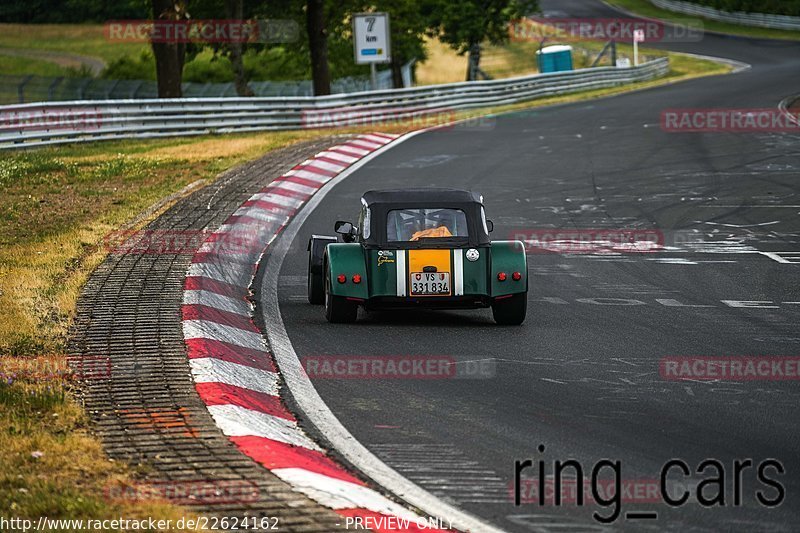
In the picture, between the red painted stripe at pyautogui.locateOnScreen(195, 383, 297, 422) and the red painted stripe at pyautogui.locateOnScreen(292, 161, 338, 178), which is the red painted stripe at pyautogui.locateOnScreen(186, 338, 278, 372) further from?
the red painted stripe at pyautogui.locateOnScreen(292, 161, 338, 178)

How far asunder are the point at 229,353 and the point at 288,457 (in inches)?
104

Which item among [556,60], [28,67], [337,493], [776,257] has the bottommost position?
[776,257]

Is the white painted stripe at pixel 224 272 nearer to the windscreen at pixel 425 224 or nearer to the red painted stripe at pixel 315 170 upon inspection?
the windscreen at pixel 425 224

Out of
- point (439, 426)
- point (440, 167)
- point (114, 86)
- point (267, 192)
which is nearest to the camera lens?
point (439, 426)

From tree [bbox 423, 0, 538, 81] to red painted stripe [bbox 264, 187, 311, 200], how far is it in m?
38.5

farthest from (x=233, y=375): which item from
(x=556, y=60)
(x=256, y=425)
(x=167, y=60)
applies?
(x=556, y=60)

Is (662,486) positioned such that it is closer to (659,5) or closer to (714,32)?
(714,32)

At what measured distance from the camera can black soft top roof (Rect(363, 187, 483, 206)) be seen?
11.3 metres

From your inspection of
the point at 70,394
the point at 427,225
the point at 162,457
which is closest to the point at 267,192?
the point at 427,225

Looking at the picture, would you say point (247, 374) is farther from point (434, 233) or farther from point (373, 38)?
point (373, 38)

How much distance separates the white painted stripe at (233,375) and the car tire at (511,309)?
2631 mm

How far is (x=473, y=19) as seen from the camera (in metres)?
56.7

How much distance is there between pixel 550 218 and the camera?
17250mm

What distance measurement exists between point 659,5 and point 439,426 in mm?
89338
